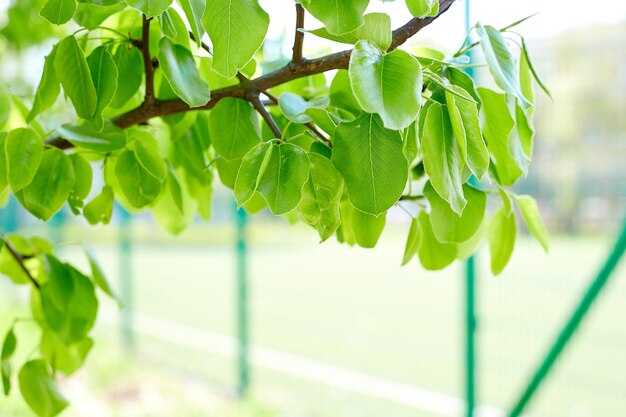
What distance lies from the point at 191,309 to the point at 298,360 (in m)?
1.19

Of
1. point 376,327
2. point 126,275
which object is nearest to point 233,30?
point 376,327

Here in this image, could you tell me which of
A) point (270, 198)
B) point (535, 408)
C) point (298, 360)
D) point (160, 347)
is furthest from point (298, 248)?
point (270, 198)

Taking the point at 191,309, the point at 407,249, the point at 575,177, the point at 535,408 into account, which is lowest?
the point at 191,309

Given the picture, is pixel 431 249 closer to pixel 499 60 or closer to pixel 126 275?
pixel 499 60

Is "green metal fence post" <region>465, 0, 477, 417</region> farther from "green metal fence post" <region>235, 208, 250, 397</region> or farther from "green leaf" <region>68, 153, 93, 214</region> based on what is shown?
"green leaf" <region>68, 153, 93, 214</region>

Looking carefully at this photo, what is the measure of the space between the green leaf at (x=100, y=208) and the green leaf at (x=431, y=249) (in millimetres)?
284

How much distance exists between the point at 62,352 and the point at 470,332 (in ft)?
5.09

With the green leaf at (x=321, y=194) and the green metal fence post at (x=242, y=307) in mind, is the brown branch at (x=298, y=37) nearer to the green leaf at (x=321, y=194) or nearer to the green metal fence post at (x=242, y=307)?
the green leaf at (x=321, y=194)

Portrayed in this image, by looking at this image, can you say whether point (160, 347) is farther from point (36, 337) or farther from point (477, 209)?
point (477, 209)

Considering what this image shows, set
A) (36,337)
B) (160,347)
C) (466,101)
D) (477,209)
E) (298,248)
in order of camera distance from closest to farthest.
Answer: (466,101) → (477,209) → (298,248) → (160,347) → (36,337)

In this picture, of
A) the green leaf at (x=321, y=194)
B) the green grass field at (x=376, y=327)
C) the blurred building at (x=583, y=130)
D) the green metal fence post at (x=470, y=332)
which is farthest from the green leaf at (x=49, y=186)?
the green metal fence post at (x=470, y=332)

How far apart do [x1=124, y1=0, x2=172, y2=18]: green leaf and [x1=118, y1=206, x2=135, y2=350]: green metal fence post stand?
12.6ft

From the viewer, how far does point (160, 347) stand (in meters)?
3.93

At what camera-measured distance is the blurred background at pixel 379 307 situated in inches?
74.5
